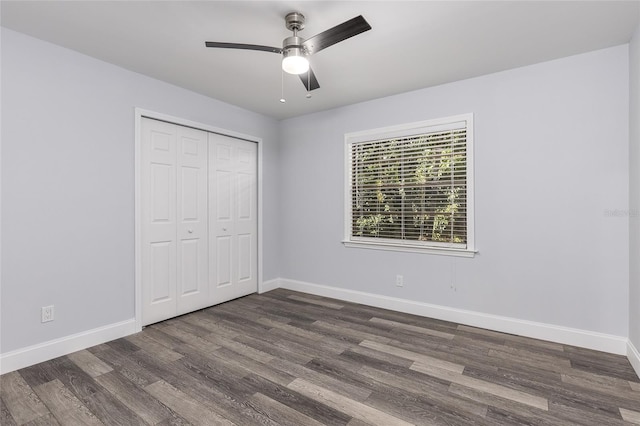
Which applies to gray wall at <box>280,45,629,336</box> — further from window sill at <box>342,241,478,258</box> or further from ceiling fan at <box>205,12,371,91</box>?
ceiling fan at <box>205,12,371,91</box>

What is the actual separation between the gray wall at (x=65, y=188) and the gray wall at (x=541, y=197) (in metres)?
2.74

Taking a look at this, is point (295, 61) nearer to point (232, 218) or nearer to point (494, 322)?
point (232, 218)

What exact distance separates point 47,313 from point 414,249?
136 inches

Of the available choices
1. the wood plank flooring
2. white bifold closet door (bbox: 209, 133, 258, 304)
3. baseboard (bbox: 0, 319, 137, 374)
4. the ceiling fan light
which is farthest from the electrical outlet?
the ceiling fan light

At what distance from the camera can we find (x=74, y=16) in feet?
7.30

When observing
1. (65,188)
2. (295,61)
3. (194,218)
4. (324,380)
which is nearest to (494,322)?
(324,380)

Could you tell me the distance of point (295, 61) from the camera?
2035 millimetres

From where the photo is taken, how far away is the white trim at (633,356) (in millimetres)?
2293

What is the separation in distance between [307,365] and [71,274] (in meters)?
2.13

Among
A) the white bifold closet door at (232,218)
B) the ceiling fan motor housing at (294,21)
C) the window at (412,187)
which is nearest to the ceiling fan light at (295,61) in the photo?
the ceiling fan motor housing at (294,21)

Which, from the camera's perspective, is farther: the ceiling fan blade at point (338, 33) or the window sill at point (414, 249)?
the window sill at point (414, 249)

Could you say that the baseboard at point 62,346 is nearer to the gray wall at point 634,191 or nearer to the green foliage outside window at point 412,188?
the green foliage outside window at point 412,188

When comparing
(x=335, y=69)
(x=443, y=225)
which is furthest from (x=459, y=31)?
(x=443, y=225)

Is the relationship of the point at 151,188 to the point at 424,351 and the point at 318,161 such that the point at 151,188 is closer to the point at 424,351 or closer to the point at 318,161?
the point at 318,161
